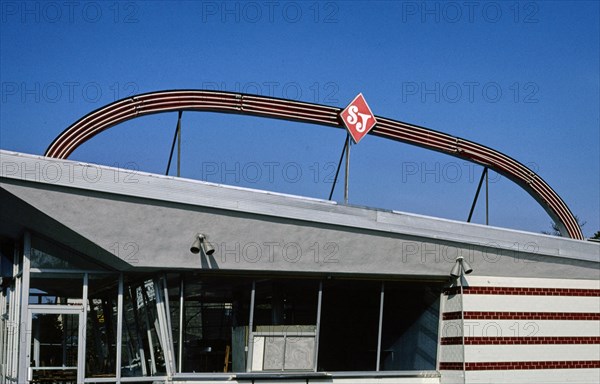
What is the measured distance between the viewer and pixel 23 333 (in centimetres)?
1773

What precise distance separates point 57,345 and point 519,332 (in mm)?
10990

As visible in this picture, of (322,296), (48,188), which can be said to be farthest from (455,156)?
(48,188)

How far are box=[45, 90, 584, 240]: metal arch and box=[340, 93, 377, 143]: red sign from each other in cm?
56

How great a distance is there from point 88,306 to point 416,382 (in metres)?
8.00

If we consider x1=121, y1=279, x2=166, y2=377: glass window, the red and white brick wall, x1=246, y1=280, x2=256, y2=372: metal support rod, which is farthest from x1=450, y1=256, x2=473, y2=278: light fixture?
x1=121, y1=279, x2=166, y2=377: glass window

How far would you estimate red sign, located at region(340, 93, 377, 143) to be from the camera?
21.8 meters

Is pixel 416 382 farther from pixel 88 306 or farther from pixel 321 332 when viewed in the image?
pixel 88 306

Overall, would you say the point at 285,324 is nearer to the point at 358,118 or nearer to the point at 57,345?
the point at 57,345

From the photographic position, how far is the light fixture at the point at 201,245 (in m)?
17.4

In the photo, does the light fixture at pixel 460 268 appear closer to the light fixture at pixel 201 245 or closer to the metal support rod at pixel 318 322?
the metal support rod at pixel 318 322

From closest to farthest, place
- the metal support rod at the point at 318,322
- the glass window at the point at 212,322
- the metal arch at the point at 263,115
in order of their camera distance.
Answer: the glass window at the point at 212,322 → the metal support rod at the point at 318,322 → the metal arch at the point at 263,115

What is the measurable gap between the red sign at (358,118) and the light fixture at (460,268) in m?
4.29

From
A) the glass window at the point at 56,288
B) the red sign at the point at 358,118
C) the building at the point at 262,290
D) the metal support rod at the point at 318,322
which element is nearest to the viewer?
the building at the point at 262,290

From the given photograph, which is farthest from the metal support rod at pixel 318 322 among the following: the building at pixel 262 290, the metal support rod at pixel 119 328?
the metal support rod at pixel 119 328
